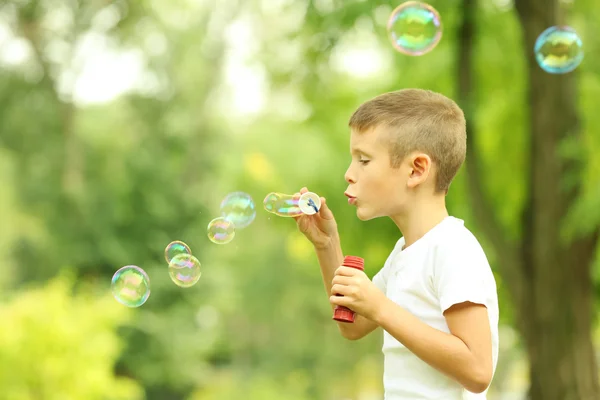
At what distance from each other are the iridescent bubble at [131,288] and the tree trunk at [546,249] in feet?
17.0

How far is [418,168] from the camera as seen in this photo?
2.09 meters

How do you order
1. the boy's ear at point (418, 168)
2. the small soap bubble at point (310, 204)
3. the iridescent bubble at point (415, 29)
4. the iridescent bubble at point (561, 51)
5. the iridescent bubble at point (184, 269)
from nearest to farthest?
Result: the boy's ear at point (418, 168)
the small soap bubble at point (310, 204)
the iridescent bubble at point (184, 269)
the iridescent bubble at point (415, 29)
the iridescent bubble at point (561, 51)

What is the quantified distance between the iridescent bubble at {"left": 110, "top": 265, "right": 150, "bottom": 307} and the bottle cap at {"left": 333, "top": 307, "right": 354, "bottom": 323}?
1.62 meters

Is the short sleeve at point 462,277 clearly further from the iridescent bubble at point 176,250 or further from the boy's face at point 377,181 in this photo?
the iridescent bubble at point 176,250

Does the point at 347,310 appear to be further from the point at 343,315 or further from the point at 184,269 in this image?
the point at 184,269

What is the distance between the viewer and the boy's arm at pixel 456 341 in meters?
1.91

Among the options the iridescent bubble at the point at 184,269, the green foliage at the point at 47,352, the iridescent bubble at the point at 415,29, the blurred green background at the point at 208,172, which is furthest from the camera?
the green foliage at the point at 47,352

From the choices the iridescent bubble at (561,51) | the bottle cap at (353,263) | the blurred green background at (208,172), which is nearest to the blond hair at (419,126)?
the bottle cap at (353,263)

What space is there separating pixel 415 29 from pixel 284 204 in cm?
162

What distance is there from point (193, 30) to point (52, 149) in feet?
16.8

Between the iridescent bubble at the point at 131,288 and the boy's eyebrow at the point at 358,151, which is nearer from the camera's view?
the boy's eyebrow at the point at 358,151

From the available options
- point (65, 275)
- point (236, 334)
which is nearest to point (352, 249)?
point (65, 275)

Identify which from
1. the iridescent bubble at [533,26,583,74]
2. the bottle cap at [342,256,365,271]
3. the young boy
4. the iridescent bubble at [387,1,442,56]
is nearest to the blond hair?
the young boy

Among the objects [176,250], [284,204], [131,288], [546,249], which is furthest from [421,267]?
[546,249]
